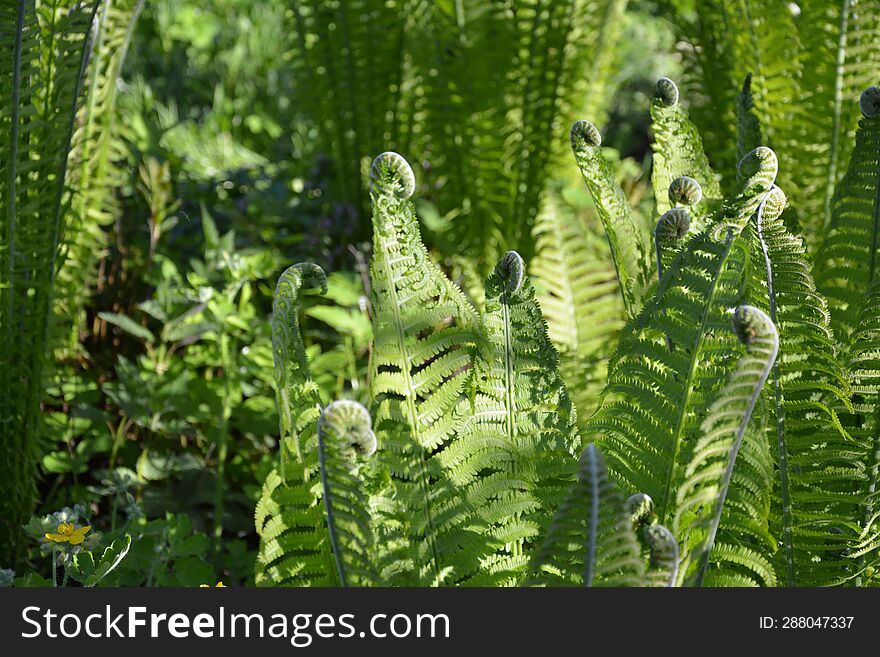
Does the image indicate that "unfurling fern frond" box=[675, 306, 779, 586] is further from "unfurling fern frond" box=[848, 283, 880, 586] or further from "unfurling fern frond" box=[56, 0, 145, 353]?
"unfurling fern frond" box=[56, 0, 145, 353]

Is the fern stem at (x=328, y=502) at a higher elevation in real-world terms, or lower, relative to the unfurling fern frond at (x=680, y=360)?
lower

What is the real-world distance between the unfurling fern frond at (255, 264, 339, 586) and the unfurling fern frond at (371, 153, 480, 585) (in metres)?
0.08

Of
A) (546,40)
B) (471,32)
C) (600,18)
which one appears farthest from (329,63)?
A: (600,18)

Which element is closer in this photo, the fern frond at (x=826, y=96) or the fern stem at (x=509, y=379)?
the fern stem at (x=509, y=379)

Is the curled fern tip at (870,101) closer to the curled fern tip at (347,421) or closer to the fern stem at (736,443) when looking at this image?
the fern stem at (736,443)

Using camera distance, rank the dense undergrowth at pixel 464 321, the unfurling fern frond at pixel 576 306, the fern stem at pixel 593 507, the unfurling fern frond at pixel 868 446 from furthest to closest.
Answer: the unfurling fern frond at pixel 576 306
the unfurling fern frond at pixel 868 446
the dense undergrowth at pixel 464 321
the fern stem at pixel 593 507

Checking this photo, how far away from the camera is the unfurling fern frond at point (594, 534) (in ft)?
2.75

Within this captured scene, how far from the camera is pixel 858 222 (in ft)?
4.41

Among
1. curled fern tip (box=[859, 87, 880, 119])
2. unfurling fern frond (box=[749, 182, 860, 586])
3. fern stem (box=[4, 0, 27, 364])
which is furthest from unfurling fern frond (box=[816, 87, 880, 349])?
fern stem (box=[4, 0, 27, 364])

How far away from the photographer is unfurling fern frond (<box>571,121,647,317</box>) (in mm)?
1288

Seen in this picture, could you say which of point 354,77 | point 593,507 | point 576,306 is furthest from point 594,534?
point 354,77

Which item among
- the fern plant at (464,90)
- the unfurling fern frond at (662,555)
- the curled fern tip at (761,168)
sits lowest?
Answer: the unfurling fern frond at (662,555)

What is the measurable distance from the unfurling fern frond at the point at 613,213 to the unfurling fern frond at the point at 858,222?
28 centimetres

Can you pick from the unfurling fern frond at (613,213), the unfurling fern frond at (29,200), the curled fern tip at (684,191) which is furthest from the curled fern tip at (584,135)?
the unfurling fern frond at (29,200)
